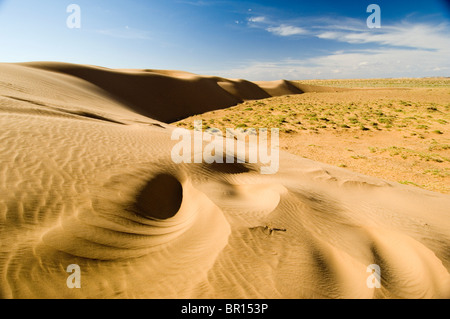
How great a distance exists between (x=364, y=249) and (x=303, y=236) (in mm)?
812

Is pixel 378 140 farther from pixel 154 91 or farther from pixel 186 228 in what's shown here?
pixel 154 91

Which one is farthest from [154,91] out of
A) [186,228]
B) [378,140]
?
[186,228]

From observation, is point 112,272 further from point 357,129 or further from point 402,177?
point 357,129

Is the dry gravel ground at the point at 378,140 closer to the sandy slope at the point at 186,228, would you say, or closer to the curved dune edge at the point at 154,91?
the sandy slope at the point at 186,228

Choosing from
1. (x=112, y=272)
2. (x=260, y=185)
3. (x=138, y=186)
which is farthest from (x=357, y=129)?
(x=112, y=272)

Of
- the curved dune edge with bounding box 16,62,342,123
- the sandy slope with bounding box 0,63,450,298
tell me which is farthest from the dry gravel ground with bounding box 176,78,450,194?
the curved dune edge with bounding box 16,62,342,123

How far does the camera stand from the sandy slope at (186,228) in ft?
7.54

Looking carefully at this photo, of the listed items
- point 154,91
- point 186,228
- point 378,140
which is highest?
A: point 154,91

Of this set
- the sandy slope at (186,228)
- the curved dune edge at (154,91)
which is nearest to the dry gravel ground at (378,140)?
the sandy slope at (186,228)

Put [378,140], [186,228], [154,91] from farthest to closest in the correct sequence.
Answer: [154,91], [378,140], [186,228]

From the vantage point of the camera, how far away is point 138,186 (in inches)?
153

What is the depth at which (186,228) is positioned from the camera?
124 inches

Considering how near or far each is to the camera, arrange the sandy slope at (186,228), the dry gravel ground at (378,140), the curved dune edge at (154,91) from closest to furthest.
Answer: the sandy slope at (186,228) < the dry gravel ground at (378,140) < the curved dune edge at (154,91)

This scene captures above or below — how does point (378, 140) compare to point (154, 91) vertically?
below
